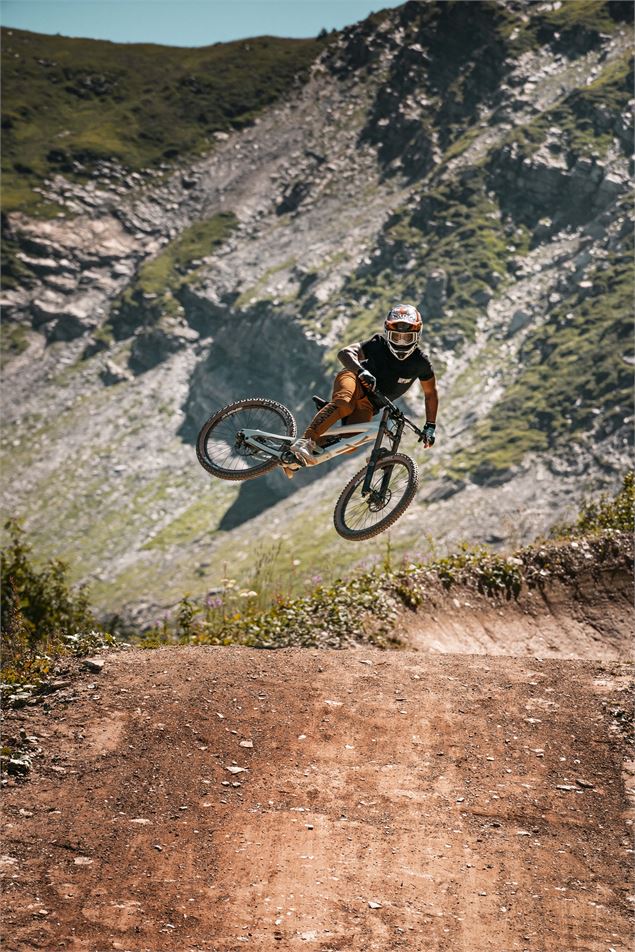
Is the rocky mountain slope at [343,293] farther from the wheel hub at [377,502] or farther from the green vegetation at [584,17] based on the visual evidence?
the wheel hub at [377,502]

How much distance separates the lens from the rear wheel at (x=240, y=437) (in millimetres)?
14453

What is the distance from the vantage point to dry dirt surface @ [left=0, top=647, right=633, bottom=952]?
27.7ft

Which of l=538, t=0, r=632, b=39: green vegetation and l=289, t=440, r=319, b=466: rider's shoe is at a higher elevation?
l=538, t=0, r=632, b=39: green vegetation

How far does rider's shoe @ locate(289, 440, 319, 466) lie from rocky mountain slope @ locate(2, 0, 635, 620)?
196 ft

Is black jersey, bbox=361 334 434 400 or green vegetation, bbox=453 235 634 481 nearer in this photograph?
black jersey, bbox=361 334 434 400

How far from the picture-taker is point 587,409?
92000 millimetres

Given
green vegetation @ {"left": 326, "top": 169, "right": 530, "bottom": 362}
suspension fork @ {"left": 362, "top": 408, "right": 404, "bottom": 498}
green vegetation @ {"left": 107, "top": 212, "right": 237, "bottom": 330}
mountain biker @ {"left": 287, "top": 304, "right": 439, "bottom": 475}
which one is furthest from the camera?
green vegetation @ {"left": 107, "top": 212, "right": 237, "bottom": 330}

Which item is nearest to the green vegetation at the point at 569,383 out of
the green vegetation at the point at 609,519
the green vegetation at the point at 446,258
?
the green vegetation at the point at 446,258

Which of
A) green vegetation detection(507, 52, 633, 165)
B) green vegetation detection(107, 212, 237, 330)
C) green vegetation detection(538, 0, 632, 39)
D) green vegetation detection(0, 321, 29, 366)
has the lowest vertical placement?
green vegetation detection(0, 321, 29, 366)

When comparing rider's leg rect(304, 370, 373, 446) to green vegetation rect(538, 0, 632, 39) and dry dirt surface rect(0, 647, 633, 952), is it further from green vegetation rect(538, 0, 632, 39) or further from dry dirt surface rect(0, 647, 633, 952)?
green vegetation rect(538, 0, 632, 39)

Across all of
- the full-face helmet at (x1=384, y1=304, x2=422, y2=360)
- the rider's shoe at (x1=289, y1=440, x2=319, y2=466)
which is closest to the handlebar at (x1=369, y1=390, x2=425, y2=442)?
the full-face helmet at (x1=384, y1=304, x2=422, y2=360)

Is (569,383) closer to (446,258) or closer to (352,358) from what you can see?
(446,258)

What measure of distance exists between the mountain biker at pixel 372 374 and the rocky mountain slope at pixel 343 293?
194 ft

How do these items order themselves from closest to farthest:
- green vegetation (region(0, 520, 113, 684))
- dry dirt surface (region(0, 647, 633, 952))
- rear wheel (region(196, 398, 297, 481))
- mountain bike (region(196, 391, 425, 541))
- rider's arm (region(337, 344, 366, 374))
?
dry dirt surface (region(0, 647, 633, 952)), green vegetation (region(0, 520, 113, 684)), rider's arm (region(337, 344, 366, 374)), mountain bike (region(196, 391, 425, 541)), rear wheel (region(196, 398, 297, 481))
